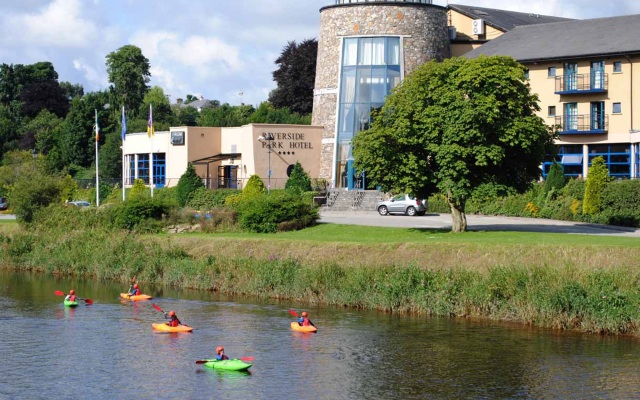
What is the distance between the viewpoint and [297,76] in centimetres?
10088

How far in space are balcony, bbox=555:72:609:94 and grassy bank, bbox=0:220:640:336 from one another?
24610mm

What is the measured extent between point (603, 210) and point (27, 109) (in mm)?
89018

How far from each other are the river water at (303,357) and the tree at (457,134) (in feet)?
30.9

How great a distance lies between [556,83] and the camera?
68.0 m

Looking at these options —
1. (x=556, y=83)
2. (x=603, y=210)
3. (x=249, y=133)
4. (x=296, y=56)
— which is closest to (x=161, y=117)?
(x=296, y=56)

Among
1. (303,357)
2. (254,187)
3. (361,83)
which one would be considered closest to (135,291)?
(303,357)

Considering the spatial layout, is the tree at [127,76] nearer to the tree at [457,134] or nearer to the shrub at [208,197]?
the shrub at [208,197]

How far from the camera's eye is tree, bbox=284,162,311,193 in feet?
226

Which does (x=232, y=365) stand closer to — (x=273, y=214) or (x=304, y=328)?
(x=304, y=328)

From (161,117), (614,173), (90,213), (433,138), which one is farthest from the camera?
(161,117)

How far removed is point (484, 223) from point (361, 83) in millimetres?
23318

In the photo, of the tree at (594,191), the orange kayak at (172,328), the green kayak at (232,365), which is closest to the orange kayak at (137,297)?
the orange kayak at (172,328)

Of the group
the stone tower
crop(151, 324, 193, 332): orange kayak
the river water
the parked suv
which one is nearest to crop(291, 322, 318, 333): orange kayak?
the river water

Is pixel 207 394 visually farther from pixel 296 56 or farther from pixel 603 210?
pixel 296 56
